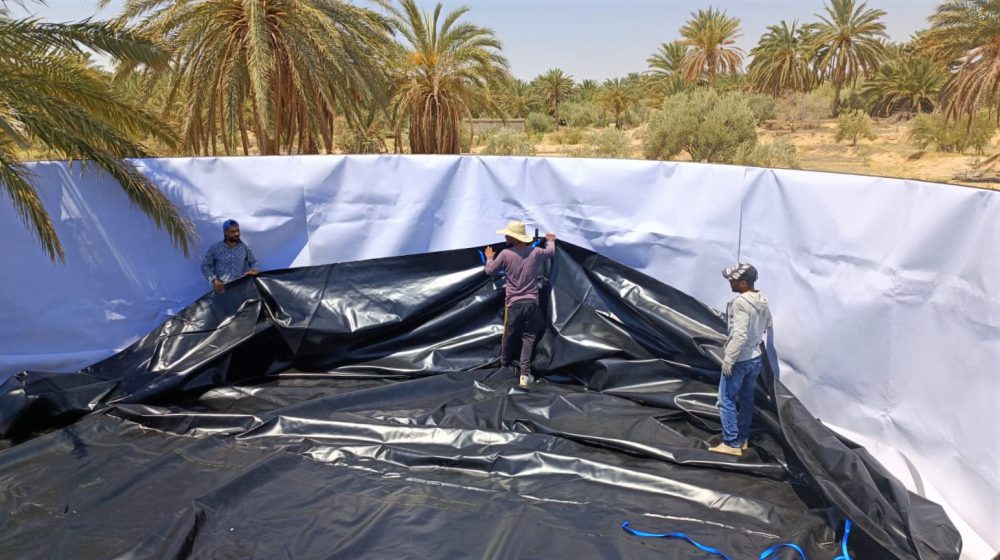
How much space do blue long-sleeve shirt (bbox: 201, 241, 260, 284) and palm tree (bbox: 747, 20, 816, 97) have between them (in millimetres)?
31115

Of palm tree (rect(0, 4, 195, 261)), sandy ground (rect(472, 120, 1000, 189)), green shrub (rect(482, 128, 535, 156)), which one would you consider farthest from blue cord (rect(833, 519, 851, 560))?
green shrub (rect(482, 128, 535, 156))

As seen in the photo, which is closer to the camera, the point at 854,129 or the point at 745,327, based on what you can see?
the point at 745,327

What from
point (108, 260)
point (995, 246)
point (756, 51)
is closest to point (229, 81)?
point (108, 260)

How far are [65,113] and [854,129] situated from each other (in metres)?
26.4

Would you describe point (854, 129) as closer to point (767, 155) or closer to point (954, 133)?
point (954, 133)

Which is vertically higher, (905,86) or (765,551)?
(905,86)

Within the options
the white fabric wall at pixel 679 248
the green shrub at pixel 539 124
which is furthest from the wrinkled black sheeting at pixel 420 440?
the green shrub at pixel 539 124

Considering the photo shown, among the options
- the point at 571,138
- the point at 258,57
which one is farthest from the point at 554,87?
the point at 258,57

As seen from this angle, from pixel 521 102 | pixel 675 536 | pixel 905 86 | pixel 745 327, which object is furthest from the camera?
pixel 521 102

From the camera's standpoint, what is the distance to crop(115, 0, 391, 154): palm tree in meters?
9.27

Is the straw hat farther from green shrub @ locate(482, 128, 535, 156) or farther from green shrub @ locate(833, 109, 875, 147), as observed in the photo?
green shrub @ locate(833, 109, 875, 147)

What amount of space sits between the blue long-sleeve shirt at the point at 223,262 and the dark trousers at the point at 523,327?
2585 mm

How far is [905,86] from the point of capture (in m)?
28.4

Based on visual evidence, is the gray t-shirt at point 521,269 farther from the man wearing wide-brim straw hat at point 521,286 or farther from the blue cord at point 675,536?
the blue cord at point 675,536
